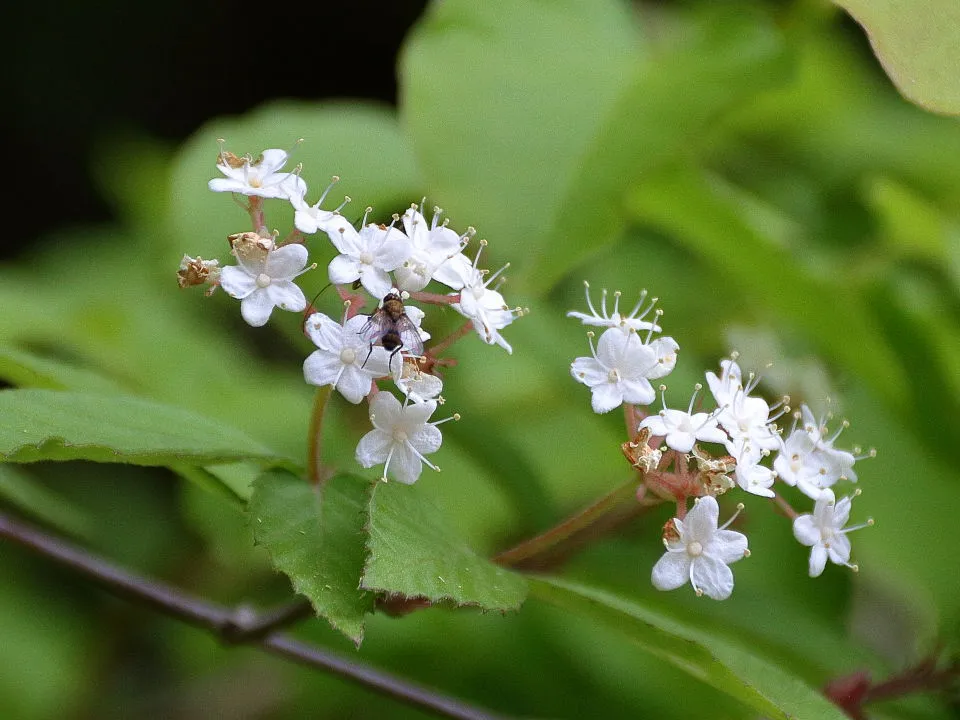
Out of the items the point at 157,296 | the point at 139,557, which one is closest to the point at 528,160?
the point at 157,296

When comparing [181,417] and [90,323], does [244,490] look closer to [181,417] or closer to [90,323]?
[181,417]

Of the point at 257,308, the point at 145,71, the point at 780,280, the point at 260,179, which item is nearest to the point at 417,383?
the point at 257,308

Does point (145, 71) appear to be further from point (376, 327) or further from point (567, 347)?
point (376, 327)

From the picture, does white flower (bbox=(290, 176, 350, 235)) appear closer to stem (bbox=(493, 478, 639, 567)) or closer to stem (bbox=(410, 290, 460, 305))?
stem (bbox=(410, 290, 460, 305))

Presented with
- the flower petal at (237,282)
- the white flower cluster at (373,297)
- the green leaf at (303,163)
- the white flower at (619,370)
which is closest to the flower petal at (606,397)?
the white flower at (619,370)

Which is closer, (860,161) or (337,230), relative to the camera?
(337,230)

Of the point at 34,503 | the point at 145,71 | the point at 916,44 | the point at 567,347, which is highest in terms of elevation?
the point at 916,44

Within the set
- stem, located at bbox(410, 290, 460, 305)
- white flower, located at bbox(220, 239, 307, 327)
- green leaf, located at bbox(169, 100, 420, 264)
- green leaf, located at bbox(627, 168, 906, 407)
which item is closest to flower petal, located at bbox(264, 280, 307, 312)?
white flower, located at bbox(220, 239, 307, 327)
